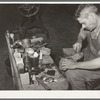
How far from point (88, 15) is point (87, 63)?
1.00 ft

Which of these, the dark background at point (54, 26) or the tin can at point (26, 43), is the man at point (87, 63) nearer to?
the tin can at point (26, 43)

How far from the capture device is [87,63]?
119 centimetres

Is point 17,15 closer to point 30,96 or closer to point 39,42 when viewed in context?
point 39,42

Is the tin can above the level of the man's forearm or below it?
above

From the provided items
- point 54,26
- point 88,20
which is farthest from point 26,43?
point 54,26

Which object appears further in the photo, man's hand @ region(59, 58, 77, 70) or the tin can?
the tin can

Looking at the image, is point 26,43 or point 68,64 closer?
point 68,64

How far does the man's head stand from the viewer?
124 cm

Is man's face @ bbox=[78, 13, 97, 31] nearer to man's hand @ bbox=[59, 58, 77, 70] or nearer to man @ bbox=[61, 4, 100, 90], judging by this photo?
man @ bbox=[61, 4, 100, 90]

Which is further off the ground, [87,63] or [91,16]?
[91,16]

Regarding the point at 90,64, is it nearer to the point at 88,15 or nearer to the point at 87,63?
the point at 87,63

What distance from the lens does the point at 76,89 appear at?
1.18m

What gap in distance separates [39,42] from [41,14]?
1088mm

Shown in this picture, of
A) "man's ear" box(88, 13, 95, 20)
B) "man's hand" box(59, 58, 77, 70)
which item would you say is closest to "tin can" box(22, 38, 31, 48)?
"man's hand" box(59, 58, 77, 70)
